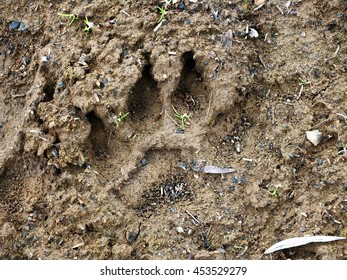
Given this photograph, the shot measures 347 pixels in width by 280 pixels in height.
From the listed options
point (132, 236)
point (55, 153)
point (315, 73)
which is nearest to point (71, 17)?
point (55, 153)

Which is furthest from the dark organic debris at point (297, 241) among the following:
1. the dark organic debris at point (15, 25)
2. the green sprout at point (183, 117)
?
the dark organic debris at point (15, 25)

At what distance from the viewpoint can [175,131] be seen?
275 centimetres

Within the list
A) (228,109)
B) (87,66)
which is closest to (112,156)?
(87,66)

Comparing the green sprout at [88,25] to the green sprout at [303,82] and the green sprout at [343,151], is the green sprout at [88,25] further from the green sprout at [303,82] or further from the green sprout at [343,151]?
the green sprout at [343,151]

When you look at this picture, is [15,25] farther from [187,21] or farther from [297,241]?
[297,241]

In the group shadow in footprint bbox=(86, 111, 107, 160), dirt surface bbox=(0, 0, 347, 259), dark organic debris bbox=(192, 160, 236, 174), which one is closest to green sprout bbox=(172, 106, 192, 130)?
dirt surface bbox=(0, 0, 347, 259)

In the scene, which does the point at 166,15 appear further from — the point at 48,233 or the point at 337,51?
the point at 48,233

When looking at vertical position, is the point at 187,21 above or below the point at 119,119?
above

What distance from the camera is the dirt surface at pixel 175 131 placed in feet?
8.46

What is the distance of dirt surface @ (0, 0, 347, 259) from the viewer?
8.46ft

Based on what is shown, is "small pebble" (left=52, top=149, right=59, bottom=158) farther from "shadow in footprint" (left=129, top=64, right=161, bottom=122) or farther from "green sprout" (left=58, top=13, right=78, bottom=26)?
"green sprout" (left=58, top=13, right=78, bottom=26)
